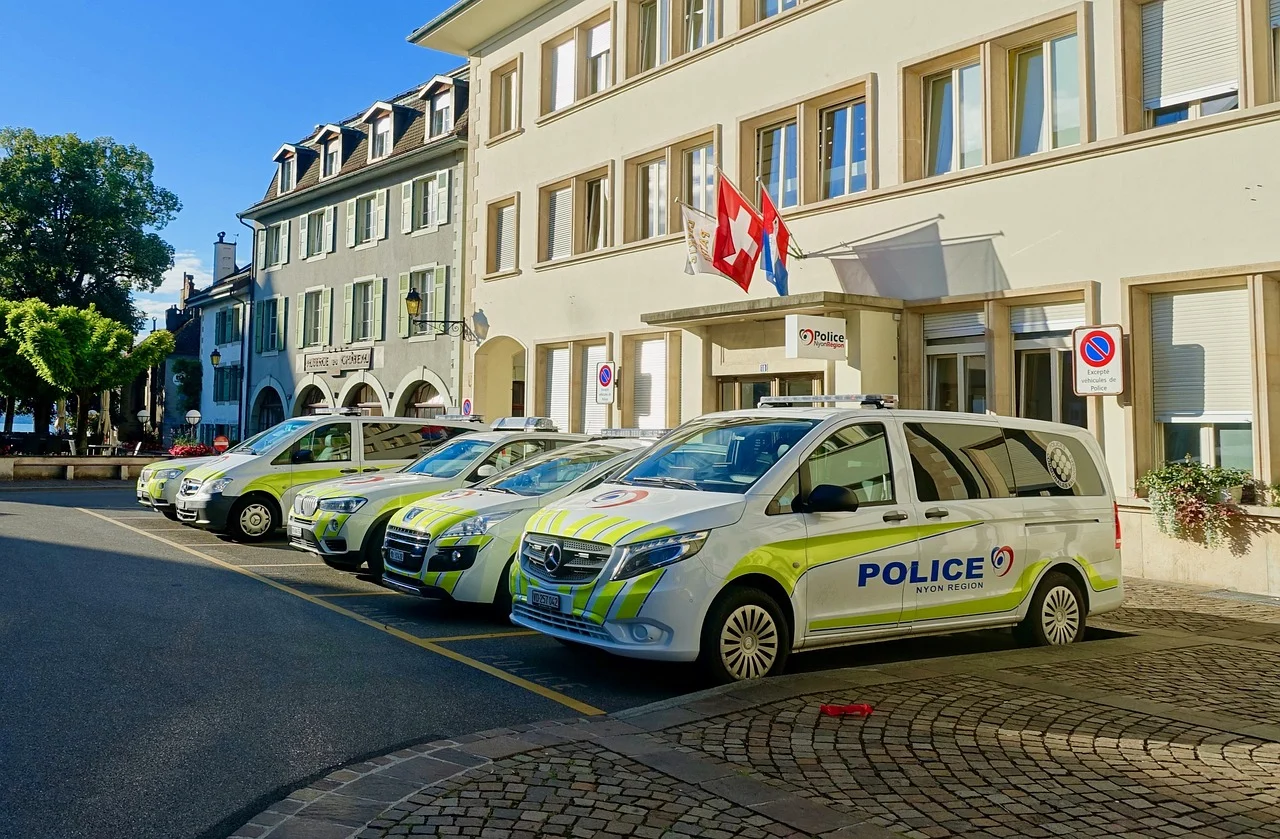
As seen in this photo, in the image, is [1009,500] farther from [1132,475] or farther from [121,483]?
[121,483]

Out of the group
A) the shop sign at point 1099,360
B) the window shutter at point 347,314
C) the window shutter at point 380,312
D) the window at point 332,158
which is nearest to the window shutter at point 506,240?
the window shutter at point 380,312

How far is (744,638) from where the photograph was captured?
6.83 m

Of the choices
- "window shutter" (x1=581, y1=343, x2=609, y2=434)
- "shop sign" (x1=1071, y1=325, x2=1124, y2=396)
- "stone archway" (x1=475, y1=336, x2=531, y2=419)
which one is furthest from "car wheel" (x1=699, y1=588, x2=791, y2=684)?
"stone archway" (x1=475, y1=336, x2=531, y2=419)

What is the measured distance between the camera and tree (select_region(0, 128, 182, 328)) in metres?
46.9

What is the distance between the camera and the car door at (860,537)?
7.11 m

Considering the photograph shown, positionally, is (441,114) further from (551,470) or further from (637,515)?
(637,515)

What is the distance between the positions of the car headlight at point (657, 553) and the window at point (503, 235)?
18.3m

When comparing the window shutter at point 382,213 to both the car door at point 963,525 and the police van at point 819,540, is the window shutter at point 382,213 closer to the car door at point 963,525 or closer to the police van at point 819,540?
the police van at point 819,540

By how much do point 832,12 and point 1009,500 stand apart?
11.2 meters

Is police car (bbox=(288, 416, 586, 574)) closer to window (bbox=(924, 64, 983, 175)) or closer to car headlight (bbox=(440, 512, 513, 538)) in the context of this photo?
car headlight (bbox=(440, 512, 513, 538))

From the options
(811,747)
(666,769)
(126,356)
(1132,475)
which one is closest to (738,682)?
(811,747)

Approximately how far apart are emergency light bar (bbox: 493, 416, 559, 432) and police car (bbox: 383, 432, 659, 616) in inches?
115

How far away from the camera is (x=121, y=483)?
28.4 meters

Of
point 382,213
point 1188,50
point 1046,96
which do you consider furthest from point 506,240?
point 1188,50
